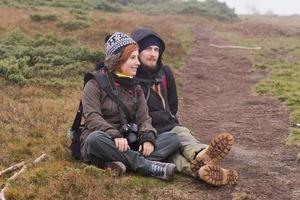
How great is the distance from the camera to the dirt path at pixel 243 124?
605 cm

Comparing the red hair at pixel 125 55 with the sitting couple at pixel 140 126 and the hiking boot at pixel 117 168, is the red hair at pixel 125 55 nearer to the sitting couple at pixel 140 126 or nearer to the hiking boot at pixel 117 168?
the sitting couple at pixel 140 126

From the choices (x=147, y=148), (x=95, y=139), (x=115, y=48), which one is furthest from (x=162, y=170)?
(x=115, y=48)

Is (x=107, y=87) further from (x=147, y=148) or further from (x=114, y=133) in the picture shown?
(x=147, y=148)

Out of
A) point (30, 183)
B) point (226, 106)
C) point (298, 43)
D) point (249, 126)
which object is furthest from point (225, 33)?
point (30, 183)

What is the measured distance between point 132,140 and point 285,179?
2.14 meters

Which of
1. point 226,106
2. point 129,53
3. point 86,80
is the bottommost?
point 226,106

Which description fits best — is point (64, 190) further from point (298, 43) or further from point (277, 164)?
point (298, 43)

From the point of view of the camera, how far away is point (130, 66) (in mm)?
6359

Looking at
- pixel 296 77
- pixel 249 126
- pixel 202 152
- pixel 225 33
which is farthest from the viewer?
pixel 225 33

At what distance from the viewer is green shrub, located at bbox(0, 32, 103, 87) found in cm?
1190

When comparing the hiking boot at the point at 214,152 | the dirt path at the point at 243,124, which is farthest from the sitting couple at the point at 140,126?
the dirt path at the point at 243,124

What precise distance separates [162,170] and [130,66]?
1469 millimetres

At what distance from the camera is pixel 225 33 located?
3381 centimetres

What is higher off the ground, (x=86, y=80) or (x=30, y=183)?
(x=86, y=80)
